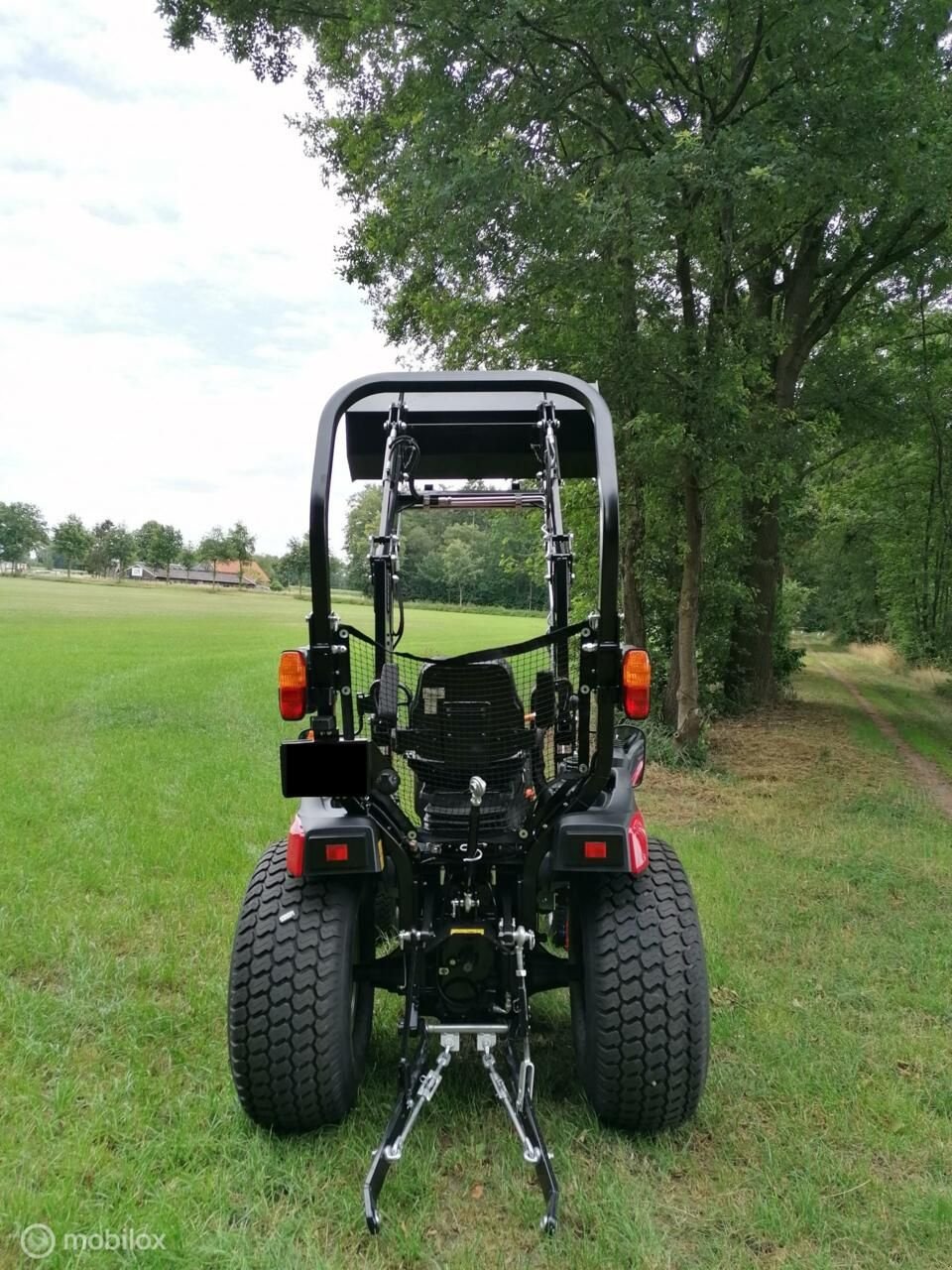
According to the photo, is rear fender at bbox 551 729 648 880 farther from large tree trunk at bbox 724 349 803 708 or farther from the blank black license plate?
large tree trunk at bbox 724 349 803 708

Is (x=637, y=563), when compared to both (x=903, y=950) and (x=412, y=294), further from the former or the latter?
(x=903, y=950)

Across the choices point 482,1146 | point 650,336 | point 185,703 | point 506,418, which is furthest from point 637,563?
point 482,1146

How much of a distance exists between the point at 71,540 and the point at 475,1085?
3713 inches

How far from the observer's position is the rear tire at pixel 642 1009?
262cm

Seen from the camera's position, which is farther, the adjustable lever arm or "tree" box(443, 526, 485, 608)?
"tree" box(443, 526, 485, 608)

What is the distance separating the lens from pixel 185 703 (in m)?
12.9

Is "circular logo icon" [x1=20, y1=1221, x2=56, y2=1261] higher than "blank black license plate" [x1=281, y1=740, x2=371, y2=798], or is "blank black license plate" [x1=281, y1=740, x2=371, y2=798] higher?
"blank black license plate" [x1=281, y1=740, x2=371, y2=798]

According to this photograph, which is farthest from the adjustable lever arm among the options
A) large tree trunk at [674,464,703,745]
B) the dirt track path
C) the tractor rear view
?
large tree trunk at [674,464,703,745]

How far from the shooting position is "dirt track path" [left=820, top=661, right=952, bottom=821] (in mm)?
8469

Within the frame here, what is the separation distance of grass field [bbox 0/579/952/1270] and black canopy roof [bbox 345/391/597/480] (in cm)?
76

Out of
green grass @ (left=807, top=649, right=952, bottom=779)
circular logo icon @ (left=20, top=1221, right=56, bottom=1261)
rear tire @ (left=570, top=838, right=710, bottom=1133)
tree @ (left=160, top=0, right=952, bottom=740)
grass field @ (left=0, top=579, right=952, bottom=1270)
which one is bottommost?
green grass @ (left=807, top=649, right=952, bottom=779)

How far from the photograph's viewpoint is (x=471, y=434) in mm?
3443

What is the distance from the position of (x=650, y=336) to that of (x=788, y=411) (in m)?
1.70

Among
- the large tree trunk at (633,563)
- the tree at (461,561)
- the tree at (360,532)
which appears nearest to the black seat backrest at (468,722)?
the tree at (360,532)
